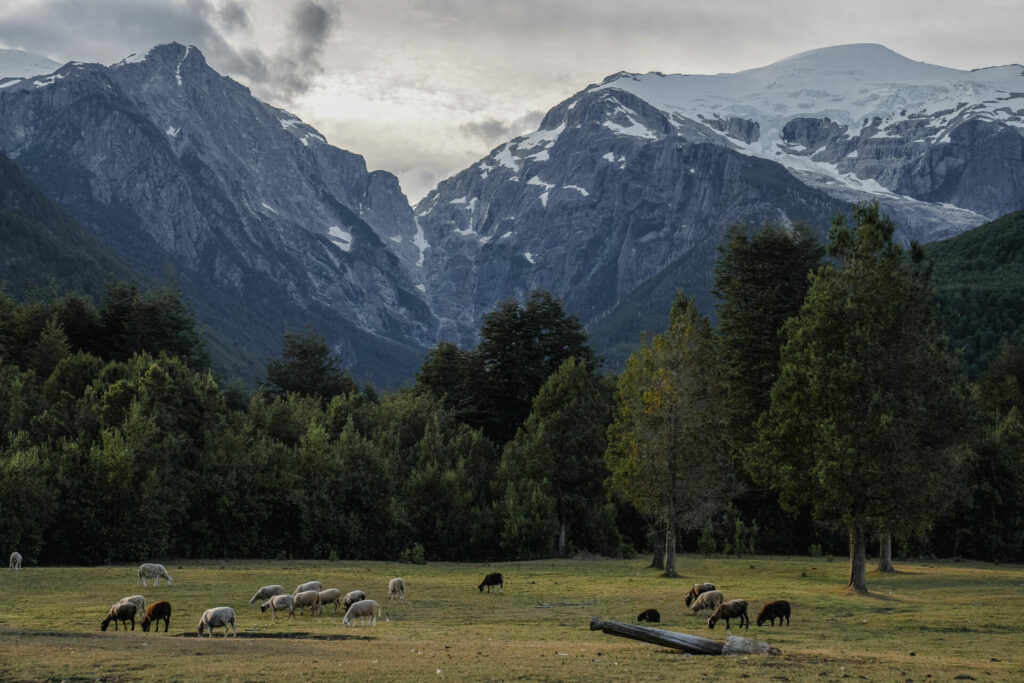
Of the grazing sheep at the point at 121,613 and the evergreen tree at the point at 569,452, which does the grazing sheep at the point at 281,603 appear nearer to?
the grazing sheep at the point at 121,613

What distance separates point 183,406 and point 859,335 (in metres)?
46.0

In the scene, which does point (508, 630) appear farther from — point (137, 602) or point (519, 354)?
point (519, 354)

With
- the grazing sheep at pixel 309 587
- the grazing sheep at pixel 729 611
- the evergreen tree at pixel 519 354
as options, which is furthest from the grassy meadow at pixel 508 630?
the evergreen tree at pixel 519 354

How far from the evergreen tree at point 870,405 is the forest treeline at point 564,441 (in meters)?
0.11

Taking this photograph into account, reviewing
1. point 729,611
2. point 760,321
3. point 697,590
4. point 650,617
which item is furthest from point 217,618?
point 760,321

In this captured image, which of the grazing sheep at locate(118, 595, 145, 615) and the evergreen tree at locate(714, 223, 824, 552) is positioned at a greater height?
the evergreen tree at locate(714, 223, 824, 552)

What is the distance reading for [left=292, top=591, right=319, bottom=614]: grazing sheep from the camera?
30.0 metres

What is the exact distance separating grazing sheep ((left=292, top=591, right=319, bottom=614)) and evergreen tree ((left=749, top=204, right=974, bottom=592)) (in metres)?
22.2

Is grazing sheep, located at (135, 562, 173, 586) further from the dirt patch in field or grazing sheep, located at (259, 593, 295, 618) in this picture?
the dirt patch in field

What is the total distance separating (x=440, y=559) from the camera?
216ft

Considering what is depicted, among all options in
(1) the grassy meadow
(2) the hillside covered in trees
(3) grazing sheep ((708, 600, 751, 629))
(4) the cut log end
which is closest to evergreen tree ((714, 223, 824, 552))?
(1) the grassy meadow

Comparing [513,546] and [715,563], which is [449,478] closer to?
[513,546]

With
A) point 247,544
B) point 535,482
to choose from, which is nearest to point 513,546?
point 535,482

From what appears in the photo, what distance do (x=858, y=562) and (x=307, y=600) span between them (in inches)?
964
